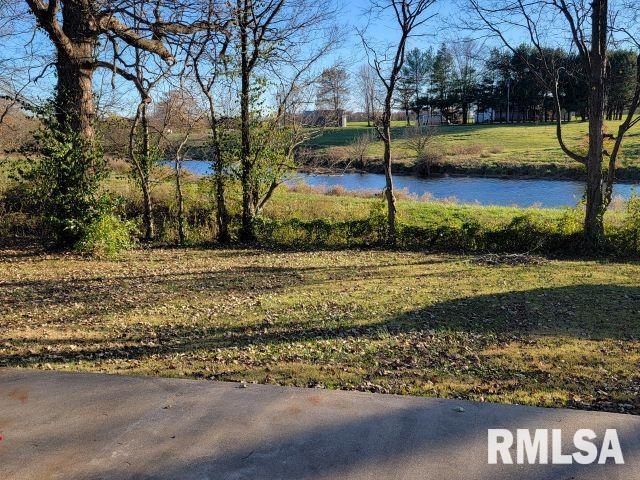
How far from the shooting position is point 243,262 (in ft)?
37.6

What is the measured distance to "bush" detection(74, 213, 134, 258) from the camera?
444 inches

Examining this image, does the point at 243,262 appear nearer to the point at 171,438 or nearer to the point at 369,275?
the point at 369,275

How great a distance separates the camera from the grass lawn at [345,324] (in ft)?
15.8

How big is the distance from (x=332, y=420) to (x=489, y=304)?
5296 mm

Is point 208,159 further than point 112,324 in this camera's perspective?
Yes

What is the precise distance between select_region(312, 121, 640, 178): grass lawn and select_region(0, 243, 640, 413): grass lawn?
20285 millimetres

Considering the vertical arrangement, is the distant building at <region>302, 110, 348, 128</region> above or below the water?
above

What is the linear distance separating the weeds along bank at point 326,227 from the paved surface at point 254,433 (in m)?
8.56

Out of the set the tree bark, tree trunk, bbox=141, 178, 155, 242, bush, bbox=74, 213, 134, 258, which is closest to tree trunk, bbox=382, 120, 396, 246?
the tree bark

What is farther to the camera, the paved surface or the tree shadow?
the tree shadow

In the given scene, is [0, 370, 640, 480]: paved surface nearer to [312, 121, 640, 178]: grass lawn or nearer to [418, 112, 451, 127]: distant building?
[312, 121, 640, 178]: grass lawn

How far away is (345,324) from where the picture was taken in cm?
671

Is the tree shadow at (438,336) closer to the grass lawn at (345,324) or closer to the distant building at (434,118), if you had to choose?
the grass lawn at (345,324)

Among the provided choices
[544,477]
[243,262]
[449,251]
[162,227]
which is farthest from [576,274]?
[162,227]
